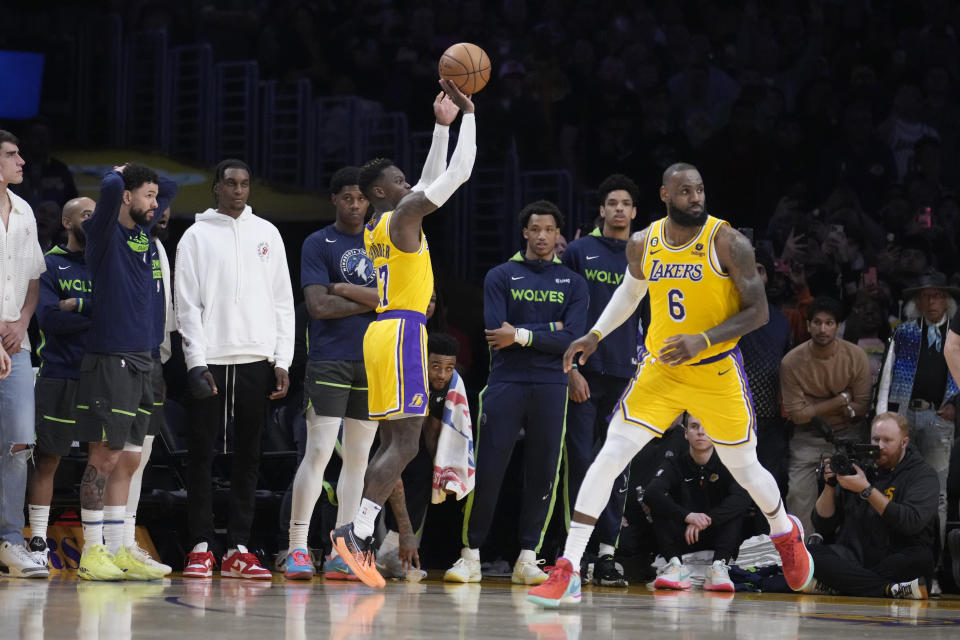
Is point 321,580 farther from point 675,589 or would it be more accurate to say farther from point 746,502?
point 746,502

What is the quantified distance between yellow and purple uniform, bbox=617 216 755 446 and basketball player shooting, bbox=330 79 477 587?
998 millimetres

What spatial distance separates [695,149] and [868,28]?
199cm

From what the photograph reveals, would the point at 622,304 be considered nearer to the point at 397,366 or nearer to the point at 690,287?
the point at 690,287

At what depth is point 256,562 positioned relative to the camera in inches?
257

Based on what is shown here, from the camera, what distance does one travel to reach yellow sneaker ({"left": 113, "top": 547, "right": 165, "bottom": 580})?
19.8 ft

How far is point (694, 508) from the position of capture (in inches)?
293

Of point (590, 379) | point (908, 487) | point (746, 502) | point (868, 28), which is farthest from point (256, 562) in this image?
point (868, 28)

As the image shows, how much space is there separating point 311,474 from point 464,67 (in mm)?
2284

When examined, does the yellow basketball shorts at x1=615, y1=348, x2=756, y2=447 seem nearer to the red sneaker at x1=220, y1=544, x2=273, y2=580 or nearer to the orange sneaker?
the orange sneaker

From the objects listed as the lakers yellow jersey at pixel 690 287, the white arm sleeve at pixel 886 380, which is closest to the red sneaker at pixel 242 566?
the lakers yellow jersey at pixel 690 287

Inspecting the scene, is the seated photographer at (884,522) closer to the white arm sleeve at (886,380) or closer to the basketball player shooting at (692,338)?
the white arm sleeve at (886,380)

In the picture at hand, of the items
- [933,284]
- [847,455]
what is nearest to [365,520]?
[847,455]

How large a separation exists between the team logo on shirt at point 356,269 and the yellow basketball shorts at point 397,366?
36.3 inches

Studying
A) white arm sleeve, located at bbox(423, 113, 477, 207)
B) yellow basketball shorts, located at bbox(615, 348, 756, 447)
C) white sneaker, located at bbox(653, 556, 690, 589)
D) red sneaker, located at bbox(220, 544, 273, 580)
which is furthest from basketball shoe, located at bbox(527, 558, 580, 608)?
white sneaker, located at bbox(653, 556, 690, 589)
